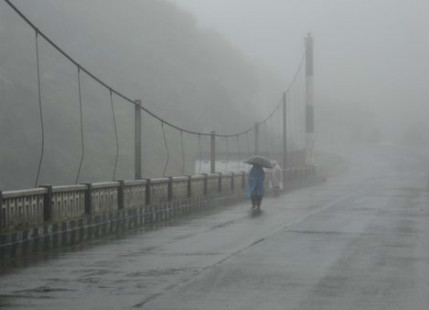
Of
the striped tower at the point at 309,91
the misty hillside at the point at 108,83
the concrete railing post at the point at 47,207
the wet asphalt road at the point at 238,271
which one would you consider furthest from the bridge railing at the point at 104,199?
the misty hillside at the point at 108,83

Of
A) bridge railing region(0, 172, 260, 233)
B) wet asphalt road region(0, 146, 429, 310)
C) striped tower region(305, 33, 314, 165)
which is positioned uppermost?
striped tower region(305, 33, 314, 165)

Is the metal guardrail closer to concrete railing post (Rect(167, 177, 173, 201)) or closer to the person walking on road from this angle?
Answer: concrete railing post (Rect(167, 177, 173, 201))

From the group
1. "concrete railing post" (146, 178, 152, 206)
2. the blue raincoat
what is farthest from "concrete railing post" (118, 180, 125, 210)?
the blue raincoat

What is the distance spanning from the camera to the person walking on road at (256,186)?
30.0 metres

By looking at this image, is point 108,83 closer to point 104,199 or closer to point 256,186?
point 256,186

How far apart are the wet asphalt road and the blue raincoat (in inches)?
317

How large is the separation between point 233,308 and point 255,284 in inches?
74.8

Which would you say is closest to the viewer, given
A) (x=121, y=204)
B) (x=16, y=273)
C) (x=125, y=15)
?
(x=16, y=273)

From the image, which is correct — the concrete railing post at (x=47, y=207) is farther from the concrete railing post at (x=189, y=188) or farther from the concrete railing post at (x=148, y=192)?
the concrete railing post at (x=189, y=188)

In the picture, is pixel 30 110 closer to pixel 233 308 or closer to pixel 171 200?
pixel 171 200

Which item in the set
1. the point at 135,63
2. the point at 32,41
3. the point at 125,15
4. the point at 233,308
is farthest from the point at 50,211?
the point at 125,15

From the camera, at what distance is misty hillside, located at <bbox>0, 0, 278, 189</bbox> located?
95.7m

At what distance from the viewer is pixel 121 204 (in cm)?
2198

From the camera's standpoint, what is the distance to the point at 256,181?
30344 mm
